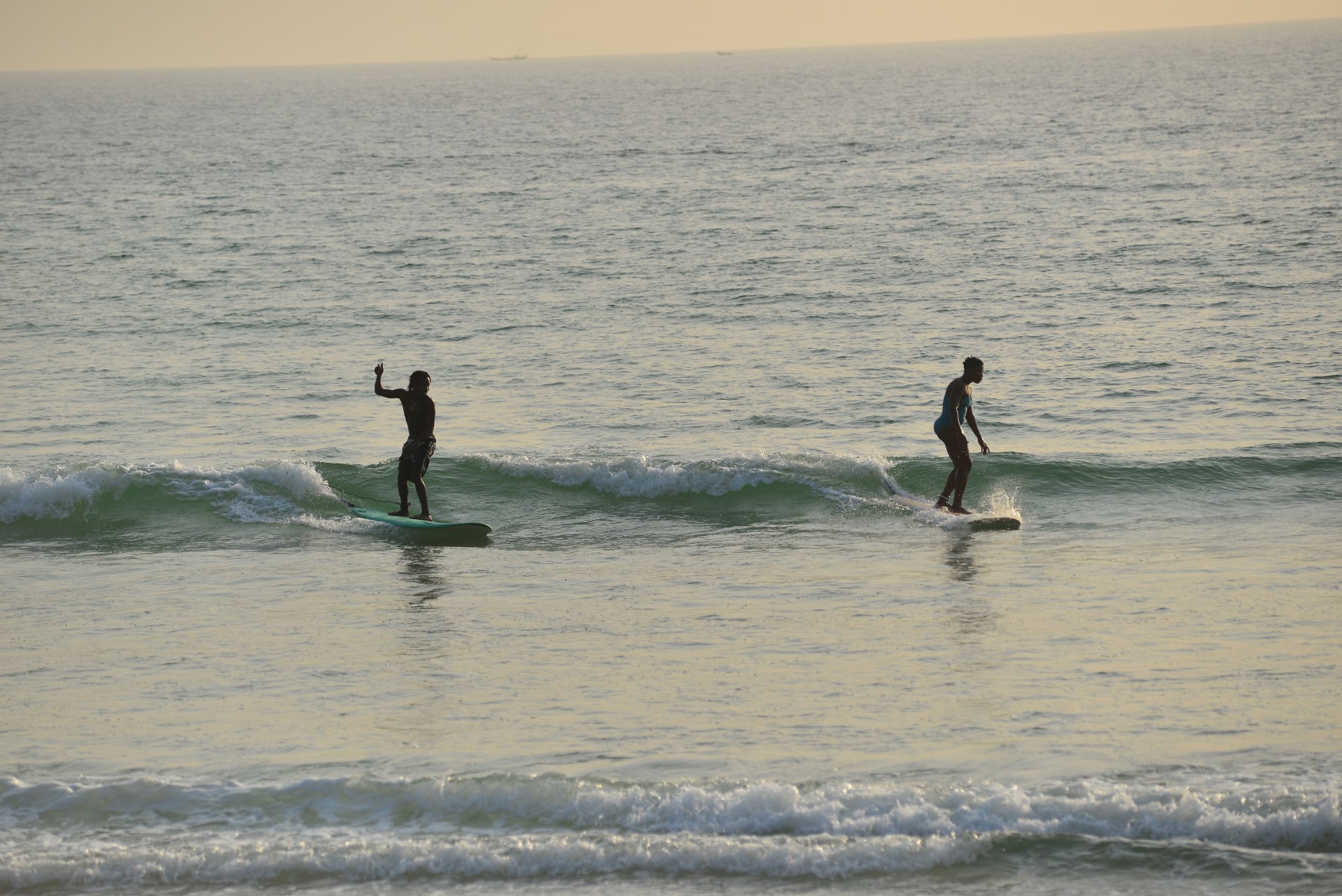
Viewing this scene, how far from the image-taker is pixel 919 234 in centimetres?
3719

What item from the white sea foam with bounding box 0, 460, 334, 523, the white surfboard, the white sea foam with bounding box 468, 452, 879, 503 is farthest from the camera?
the white sea foam with bounding box 468, 452, 879, 503

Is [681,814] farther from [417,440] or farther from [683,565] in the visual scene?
[417,440]

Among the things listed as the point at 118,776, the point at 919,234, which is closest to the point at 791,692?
the point at 118,776

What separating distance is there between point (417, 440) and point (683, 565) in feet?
10.5

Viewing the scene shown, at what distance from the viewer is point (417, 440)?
13984mm

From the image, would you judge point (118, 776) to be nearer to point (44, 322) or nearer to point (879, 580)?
point (879, 580)

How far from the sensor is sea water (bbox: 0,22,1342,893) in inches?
286

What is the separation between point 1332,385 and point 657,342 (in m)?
11.3

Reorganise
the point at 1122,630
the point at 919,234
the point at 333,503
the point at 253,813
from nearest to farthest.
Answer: the point at 253,813, the point at 1122,630, the point at 333,503, the point at 919,234

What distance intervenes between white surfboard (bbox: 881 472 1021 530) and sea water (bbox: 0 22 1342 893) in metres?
0.18

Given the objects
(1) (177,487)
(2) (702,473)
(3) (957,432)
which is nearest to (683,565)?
(2) (702,473)

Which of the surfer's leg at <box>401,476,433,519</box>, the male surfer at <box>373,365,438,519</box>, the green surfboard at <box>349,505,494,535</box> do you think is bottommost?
the green surfboard at <box>349,505,494,535</box>

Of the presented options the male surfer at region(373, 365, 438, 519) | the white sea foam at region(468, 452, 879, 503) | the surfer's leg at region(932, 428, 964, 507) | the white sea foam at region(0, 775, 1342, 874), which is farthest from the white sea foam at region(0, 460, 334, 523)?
the white sea foam at region(0, 775, 1342, 874)

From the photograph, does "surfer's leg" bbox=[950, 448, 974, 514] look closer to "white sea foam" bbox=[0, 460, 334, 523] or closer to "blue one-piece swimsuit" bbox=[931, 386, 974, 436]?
"blue one-piece swimsuit" bbox=[931, 386, 974, 436]
